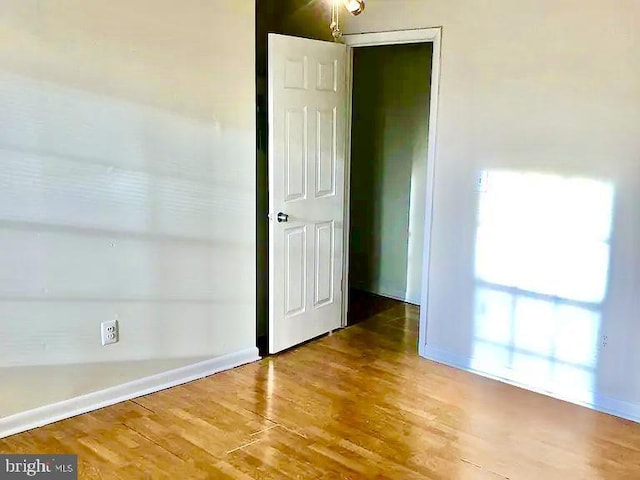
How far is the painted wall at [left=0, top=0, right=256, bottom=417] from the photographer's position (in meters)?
2.90

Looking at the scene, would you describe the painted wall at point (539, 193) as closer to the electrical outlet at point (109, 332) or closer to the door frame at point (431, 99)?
the door frame at point (431, 99)

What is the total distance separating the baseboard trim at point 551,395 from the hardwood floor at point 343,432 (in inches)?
2.4

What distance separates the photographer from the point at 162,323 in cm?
356

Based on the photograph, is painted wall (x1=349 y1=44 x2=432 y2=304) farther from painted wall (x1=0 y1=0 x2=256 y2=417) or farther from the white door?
painted wall (x1=0 y1=0 x2=256 y2=417)

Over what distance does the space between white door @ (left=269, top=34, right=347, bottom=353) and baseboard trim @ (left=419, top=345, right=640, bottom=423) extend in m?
Result: 0.80

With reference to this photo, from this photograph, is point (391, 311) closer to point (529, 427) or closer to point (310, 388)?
point (310, 388)

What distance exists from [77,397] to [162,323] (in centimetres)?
59

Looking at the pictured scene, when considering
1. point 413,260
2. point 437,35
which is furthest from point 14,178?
point 413,260

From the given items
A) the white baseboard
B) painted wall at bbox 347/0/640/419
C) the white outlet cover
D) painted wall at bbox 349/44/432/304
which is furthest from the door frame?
the white baseboard

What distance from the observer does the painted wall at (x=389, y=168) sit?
17.2ft

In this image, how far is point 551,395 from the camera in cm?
361

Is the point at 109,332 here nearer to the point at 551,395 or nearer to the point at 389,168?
the point at 551,395

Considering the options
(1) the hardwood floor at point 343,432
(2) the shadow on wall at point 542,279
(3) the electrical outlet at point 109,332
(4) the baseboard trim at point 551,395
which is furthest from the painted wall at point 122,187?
(2) the shadow on wall at point 542,279

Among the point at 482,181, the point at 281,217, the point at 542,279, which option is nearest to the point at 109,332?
the point at 281,217
